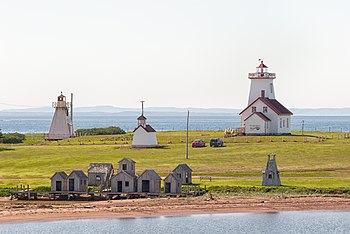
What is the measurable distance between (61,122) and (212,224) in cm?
7637

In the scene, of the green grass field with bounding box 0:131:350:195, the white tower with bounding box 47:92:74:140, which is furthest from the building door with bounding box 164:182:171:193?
the white tower with bounding box 47:92:74:140

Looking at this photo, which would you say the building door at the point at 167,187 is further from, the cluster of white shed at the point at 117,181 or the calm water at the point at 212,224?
the calm water at the point at 212,224

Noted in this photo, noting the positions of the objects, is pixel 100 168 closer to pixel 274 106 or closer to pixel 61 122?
pixel 274 106

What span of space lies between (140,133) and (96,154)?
8.89 meters

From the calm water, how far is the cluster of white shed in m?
7.04

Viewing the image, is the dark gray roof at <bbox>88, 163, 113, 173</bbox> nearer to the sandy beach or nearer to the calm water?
the sandy beach

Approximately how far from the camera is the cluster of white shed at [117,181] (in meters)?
68.0

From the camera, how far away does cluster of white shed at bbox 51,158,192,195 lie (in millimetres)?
68000

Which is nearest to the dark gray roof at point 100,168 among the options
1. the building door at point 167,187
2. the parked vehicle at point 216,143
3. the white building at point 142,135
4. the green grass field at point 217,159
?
the green grass field at point 217,159

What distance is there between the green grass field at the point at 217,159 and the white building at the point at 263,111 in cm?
509

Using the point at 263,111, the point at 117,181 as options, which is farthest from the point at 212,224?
the point at 263,111

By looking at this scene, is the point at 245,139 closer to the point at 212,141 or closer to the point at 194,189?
the point at 212,141

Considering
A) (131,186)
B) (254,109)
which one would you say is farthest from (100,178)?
(254,109)

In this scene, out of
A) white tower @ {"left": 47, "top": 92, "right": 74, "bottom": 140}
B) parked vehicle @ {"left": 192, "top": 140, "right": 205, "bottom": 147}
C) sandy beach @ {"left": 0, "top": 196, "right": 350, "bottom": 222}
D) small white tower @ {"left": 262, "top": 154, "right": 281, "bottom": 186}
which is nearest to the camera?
sandy beach @ {"left": 0, "top": 196, "right": 350, "bottom": 222}
